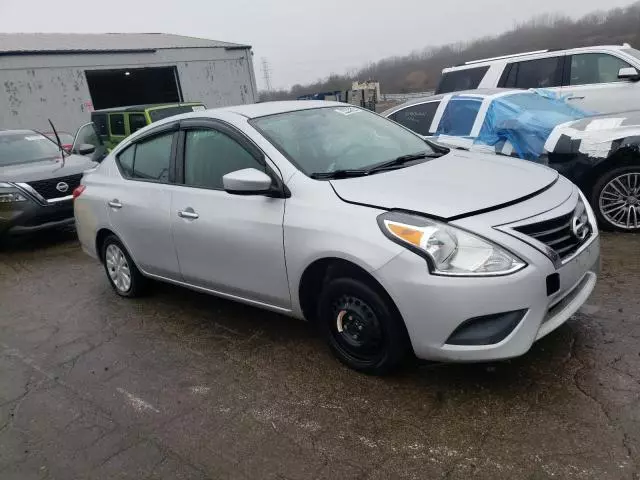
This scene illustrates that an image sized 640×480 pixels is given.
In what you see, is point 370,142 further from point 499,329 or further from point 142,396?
point 142,396

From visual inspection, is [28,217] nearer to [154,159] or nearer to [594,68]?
[154,159]

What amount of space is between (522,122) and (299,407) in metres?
4.12

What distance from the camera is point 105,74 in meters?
22.2

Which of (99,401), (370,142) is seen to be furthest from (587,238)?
(99,401)

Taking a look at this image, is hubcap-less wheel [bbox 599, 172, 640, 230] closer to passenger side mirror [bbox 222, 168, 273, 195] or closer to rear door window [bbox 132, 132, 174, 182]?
passenger side mirror [bbox 222, 168, 273, 195]

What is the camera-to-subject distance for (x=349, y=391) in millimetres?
3080

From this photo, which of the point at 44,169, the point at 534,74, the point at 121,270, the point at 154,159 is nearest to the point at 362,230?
the point at 154,159

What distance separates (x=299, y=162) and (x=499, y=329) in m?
1.57

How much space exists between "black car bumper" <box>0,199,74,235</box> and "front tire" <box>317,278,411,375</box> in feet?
17.7

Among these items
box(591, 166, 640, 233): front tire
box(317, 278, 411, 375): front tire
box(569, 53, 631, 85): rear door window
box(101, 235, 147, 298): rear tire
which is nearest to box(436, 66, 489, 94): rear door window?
box(569, 53, 631, 85): rear door window

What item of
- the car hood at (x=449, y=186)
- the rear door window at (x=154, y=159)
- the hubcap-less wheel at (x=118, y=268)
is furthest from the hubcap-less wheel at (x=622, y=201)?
the hubcap-less wheel at (x=118, y=268)

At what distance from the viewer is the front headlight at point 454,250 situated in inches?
103

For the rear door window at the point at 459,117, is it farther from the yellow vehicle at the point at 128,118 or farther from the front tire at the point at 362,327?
the yellow vehicle at the point at 128,118

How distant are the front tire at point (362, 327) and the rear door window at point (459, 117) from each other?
3692 mm
